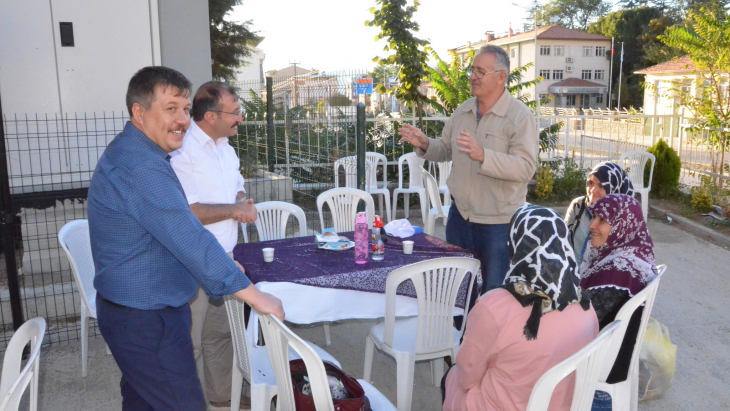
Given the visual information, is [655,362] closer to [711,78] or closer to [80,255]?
[80,255]

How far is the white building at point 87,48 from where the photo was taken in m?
5.36

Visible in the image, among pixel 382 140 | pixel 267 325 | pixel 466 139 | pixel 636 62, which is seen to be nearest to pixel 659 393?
pixel 466 139

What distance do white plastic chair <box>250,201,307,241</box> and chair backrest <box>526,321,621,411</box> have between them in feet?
9.07

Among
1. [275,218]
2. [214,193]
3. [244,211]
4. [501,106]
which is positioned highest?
[501,106]

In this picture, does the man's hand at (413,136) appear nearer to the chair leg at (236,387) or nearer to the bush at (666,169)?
the chair leg at (236,387)

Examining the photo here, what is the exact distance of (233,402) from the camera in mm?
3096

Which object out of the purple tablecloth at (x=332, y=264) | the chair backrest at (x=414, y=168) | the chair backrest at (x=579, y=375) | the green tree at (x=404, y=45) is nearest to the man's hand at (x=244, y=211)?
the purple tablecloth at (x=332, y=264)

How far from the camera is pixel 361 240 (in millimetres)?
3443

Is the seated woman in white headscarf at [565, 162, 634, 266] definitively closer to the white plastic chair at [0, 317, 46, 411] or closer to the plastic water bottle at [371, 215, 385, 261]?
the plastic water bottle at [371, 215, 385, 261]

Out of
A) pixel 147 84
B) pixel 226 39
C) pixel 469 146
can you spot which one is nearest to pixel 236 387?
pixel 147 84

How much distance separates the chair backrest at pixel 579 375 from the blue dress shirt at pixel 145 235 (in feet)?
3.70

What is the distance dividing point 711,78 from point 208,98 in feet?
31.1

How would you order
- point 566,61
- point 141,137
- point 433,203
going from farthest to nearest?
point 566,61
point 433,203
point 141,137

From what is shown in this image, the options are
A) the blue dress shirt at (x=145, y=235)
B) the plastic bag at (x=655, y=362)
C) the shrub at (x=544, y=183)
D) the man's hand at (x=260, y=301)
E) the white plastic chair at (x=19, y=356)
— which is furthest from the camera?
the shrub at (x=544, y=183)
